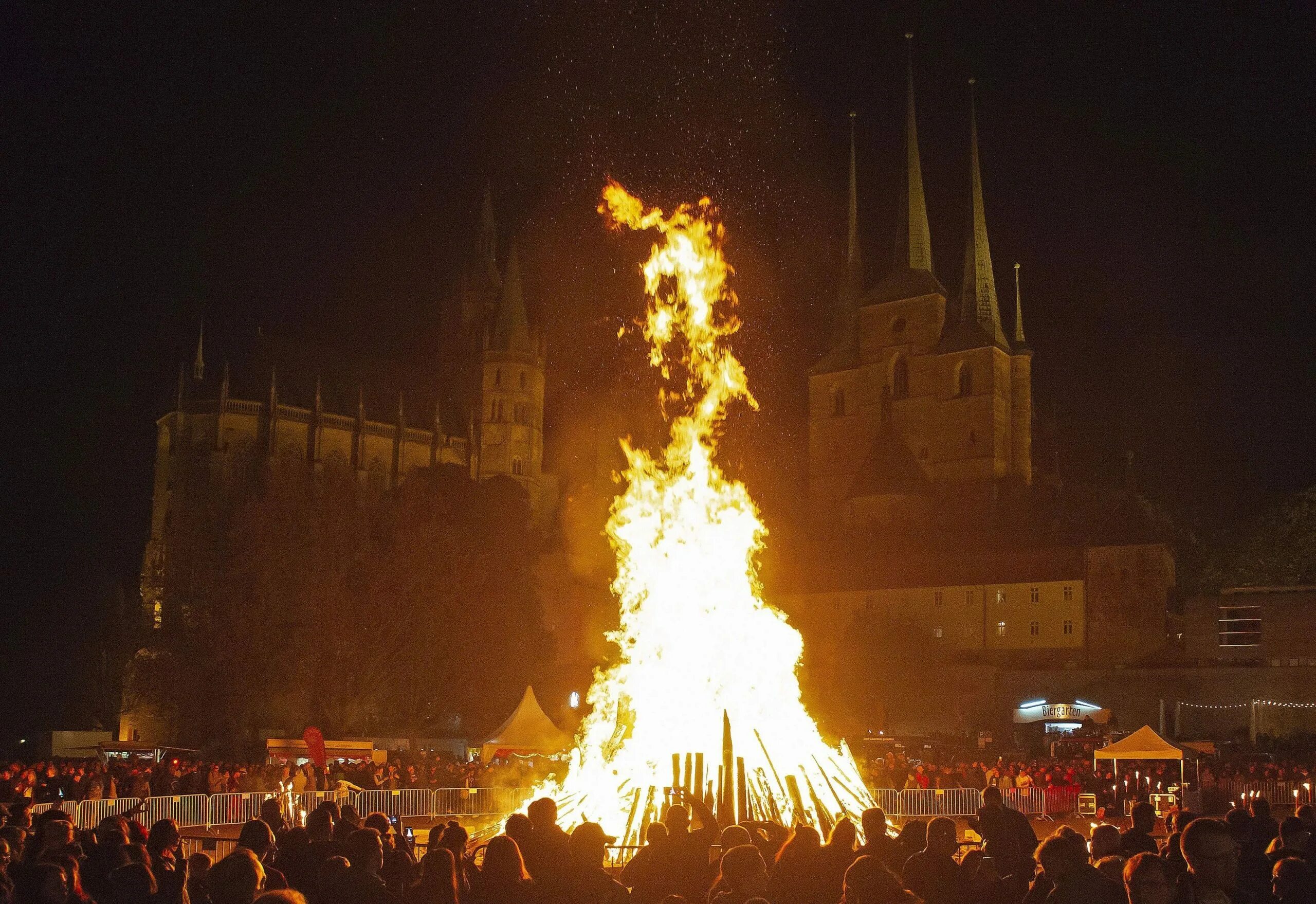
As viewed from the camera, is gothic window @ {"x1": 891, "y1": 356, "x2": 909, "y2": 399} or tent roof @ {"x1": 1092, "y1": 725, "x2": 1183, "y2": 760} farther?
gothic window @ {"x1": 891, "y1": 356, "x2": 909, "y2": 399}

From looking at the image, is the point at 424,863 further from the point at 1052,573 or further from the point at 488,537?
the point at 1052,573

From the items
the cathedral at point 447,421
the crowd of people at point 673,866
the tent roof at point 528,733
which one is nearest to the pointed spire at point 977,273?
the cathedral at point 447,421

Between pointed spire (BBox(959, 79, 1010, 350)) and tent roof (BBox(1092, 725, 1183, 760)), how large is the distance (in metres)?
77.4

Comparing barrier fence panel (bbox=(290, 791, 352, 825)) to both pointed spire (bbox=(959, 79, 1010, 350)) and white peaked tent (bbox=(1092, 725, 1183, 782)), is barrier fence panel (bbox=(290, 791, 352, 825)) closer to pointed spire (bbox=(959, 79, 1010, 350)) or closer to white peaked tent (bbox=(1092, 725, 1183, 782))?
white peaked tent (bbox=(1092, 725, 1183, 782))

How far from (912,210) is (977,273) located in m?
7.16

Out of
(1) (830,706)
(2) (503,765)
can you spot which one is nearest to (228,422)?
(1) (830,706)

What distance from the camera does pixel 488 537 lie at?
214 feet

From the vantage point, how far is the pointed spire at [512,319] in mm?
107438

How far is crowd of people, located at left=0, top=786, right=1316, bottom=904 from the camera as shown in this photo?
7.30 metres

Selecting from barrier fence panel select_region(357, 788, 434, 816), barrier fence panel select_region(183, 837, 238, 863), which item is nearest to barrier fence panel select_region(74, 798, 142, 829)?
barrier fence panel select_region(183, 837, 238, 863)

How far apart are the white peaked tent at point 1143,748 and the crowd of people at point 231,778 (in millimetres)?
13312

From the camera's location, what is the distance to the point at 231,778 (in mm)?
28547

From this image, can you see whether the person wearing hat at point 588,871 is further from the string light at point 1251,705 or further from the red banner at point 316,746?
the string light at point 1251,705

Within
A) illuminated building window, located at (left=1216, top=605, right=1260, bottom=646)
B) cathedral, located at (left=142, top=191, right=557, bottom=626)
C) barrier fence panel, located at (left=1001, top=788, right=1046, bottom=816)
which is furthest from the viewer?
cathedral, located at (left=142, top=191, right=557, bottom=626)
